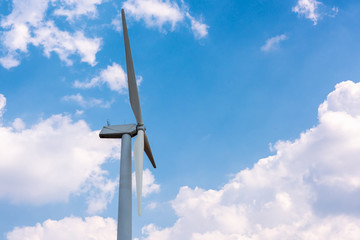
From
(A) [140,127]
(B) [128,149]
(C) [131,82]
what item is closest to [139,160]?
(B) [128,149]

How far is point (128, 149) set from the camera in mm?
34781

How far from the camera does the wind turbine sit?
98.3 ft

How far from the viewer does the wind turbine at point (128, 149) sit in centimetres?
2995

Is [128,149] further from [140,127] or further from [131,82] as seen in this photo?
[131,82]

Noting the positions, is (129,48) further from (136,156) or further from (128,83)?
(136,156)

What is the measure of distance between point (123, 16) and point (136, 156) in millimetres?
14740

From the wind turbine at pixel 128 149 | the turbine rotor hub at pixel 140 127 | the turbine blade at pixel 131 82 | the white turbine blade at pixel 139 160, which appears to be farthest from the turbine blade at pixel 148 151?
the turbine blade at pixel 131 82

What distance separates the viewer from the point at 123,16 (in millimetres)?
34625

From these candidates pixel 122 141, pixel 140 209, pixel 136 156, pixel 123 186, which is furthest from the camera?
pixel 122 141

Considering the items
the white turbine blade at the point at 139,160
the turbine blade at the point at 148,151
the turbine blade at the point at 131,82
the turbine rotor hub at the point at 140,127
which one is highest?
the turbine blade at the point at 131,82

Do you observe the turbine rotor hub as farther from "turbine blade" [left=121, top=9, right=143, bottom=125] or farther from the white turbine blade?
the white turbine blade

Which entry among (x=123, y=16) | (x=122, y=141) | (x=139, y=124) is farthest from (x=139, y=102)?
(x=123, y=16)

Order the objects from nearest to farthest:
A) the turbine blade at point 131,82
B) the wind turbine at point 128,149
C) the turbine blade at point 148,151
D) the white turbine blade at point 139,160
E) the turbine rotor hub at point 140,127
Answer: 1. the wind turbine at point 128,149
2. the white turbine blade at point 139,160
3. the turbine blade at point 131,82
4. the turbine rotor hub at point 140,127
5. the turbine blade at point 148,151

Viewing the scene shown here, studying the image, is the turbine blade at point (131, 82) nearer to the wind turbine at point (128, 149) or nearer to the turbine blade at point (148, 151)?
the wind turbine at point (128, 149)
